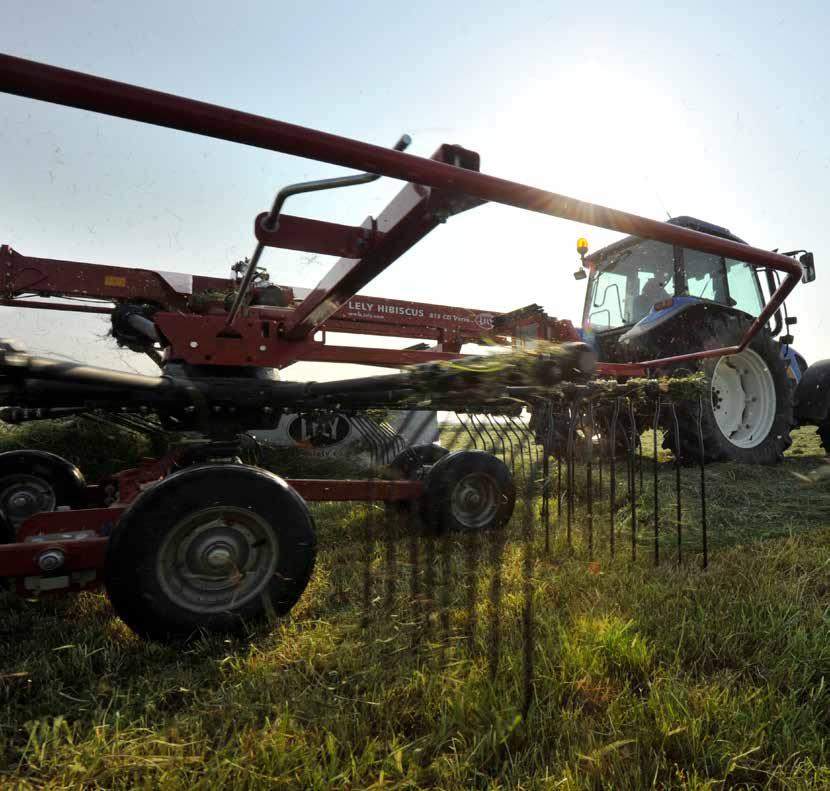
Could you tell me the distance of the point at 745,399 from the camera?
18.6ft

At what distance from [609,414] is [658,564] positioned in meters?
1.53

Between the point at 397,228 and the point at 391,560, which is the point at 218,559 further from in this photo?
the point at 397,228

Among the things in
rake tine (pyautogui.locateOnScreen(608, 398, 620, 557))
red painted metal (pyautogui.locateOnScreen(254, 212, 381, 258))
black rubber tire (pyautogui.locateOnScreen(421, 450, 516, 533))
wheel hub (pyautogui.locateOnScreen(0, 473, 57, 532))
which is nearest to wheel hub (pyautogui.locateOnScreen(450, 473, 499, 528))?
black rubber tire (pyautogui.locateOnScreen(421, 450, 516, 533))

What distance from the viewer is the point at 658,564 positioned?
2373 mm

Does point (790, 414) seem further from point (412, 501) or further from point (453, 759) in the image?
point (453, 759)

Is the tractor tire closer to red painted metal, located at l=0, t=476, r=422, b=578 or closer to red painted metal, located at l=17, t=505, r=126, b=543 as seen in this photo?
red painted metal, located at l=0, t=476, r=422, b=578

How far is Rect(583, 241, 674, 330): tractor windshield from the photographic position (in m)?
5.64

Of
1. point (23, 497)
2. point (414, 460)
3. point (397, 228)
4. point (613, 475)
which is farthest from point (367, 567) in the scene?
point (23, 497)

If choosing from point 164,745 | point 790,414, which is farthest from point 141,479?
point 790,414

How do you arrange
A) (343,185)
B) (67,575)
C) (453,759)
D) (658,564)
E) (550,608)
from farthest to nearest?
(658,564)
(550,608)
(67,575)
(343,185)
(453,759)

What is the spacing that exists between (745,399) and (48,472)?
632 cm

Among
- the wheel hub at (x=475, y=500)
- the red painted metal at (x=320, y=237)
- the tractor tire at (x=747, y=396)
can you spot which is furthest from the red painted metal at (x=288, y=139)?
the tractor tire at (x=747, y=396)

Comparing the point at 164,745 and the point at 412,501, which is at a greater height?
the point at 412,501

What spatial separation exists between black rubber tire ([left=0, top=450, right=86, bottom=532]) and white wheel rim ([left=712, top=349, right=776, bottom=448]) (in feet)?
18.5
